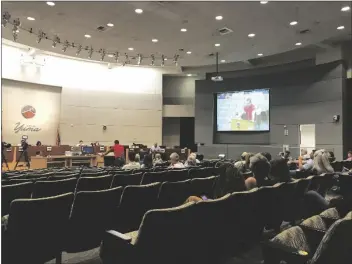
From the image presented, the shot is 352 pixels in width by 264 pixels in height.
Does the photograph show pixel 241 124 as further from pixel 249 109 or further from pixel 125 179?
pixel 125 179

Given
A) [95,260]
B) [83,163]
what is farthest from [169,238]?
[83,163]

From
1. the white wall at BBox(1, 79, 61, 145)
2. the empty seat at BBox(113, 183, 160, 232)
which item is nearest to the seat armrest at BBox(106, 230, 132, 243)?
the empty seat at BBox(113, 183, 160, 232)

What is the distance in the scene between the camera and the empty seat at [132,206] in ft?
9.93

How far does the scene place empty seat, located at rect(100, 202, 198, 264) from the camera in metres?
2.00

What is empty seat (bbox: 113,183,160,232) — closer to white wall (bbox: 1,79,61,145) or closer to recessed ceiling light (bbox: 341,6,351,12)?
recessed ceiling light (bbox: 341,6,351,12)

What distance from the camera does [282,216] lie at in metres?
3.43

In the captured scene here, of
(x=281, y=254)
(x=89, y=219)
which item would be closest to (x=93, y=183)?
(x=89, y=219)

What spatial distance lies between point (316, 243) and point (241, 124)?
14139 millimetres

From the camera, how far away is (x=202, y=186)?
4039 millimetres

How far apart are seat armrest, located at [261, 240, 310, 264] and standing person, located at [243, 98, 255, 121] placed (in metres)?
14.3

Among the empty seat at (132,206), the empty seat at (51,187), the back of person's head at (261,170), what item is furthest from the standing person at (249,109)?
the empty seat at (132,206)

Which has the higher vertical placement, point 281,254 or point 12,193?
point 12,193

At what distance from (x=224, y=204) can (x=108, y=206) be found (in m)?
1.11

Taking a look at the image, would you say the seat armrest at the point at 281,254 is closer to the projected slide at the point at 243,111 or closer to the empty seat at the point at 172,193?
the empty seat at the point at 172,193
